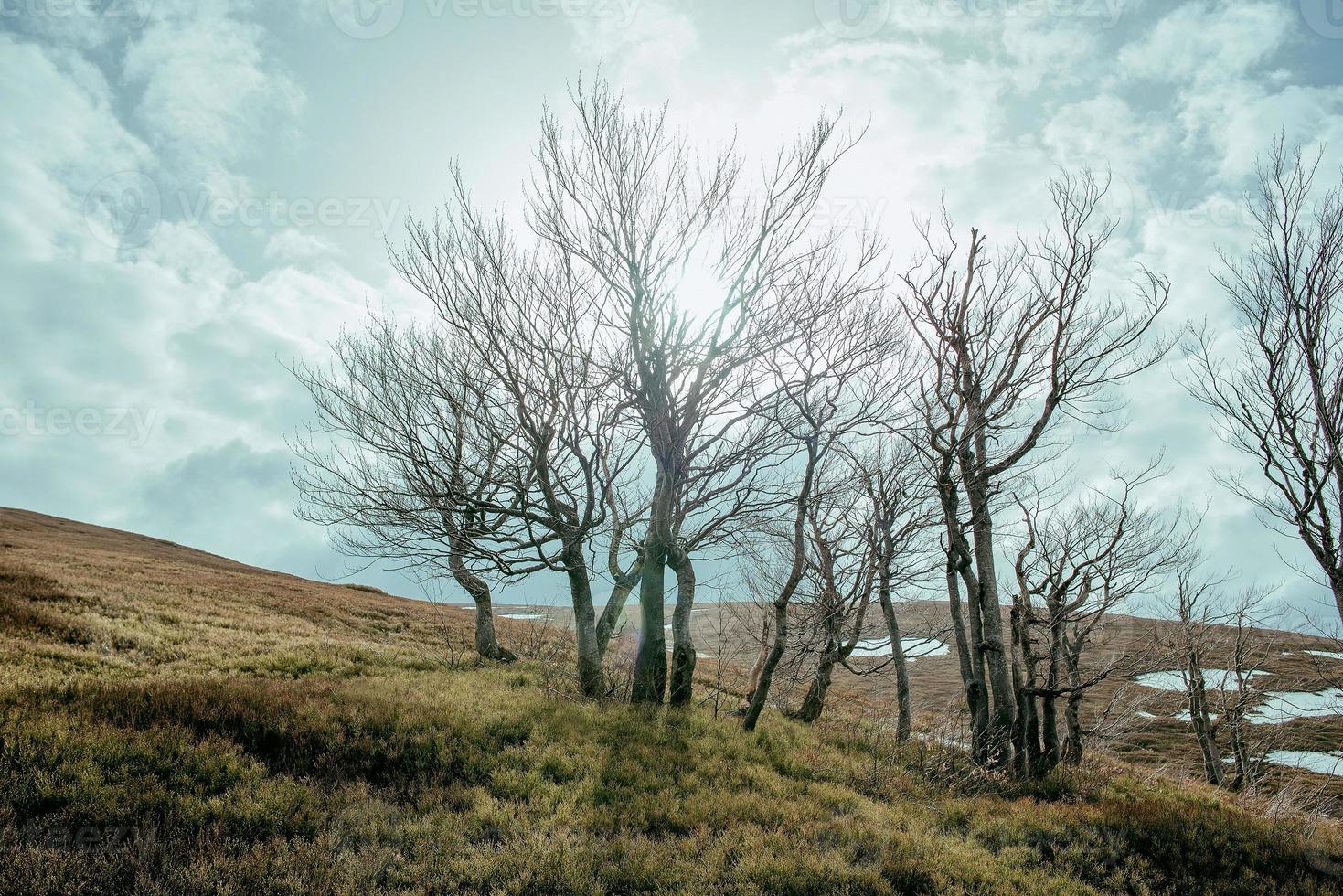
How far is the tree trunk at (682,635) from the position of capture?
34.7 feet

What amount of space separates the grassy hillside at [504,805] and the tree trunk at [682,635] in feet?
2.77

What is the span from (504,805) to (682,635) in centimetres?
502

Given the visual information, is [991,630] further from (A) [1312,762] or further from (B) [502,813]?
(A) [1312,762]

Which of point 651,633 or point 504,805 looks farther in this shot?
point 651,633

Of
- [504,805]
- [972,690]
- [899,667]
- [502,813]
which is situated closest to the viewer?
[502,813]

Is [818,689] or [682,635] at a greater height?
[682,635]

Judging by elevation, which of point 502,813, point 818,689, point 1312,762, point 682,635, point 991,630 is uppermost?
point 991,630

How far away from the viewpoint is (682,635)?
1070cm

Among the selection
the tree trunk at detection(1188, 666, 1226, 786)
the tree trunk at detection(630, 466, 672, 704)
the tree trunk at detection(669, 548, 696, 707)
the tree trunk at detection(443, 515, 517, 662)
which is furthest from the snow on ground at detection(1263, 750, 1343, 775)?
the tree trunk at detection(443, 515, 517, 662)

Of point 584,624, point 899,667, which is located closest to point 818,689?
point 899,667

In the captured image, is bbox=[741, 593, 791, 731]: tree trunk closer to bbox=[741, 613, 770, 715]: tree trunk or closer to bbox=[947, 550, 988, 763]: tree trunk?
bbox=[741, 613, 770, 715]: tree trunk

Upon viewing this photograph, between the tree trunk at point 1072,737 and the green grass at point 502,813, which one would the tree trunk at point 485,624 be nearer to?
the green grass at point 502,813

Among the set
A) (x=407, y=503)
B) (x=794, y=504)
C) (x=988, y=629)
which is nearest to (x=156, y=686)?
(x=407, y=503)

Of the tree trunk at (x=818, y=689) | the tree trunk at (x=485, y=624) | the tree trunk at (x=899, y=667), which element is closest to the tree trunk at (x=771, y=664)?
the tree trunk at (x=818, y=689)
